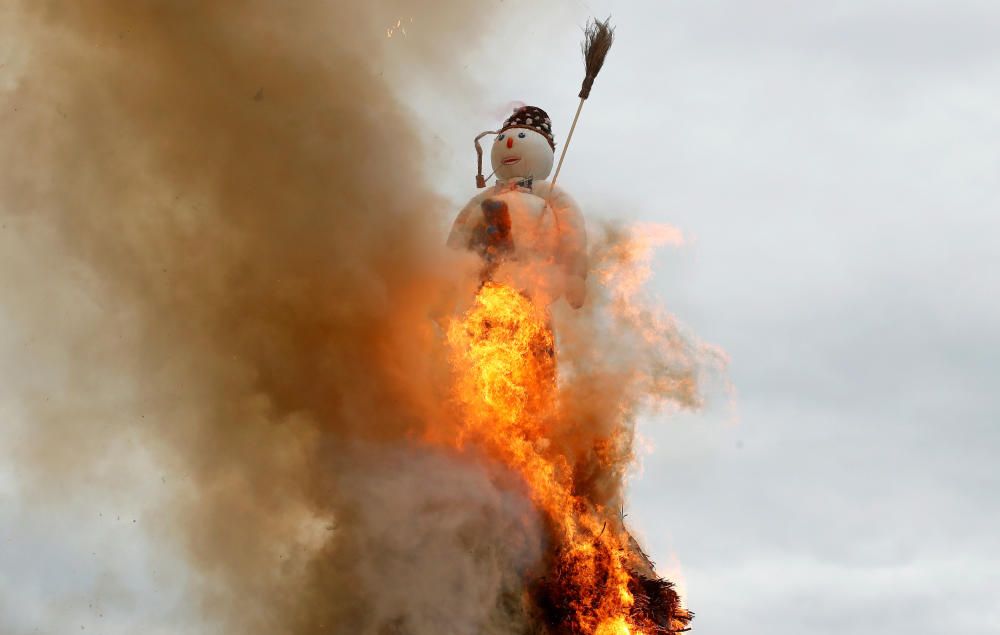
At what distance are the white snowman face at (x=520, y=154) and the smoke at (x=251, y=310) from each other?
280cm

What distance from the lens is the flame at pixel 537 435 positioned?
61.0 feet

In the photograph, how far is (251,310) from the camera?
1889 cm

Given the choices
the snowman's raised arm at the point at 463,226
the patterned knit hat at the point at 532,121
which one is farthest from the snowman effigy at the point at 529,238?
the patterned knit hat at the point at 532,121

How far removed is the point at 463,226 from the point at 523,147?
2.08m

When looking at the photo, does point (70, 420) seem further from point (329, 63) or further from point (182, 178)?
point (329, 63)

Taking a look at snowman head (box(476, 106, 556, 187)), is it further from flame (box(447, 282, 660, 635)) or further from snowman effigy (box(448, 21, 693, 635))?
flame (box(447, 282, 660, 635))

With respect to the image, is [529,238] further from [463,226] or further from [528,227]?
[463,226]

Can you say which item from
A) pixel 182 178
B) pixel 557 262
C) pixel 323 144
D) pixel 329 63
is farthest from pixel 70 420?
pixel 557 262

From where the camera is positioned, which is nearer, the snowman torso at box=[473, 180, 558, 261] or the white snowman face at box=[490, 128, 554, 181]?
the snowman torso at box=[473, 180, 558, 261]

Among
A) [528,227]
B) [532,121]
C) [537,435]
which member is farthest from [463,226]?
[537,435]

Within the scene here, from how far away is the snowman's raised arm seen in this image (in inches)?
830

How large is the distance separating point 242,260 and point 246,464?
3505 mm

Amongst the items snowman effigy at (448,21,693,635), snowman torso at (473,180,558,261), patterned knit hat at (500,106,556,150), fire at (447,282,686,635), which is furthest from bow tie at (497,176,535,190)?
fire at (447,282,686,635)

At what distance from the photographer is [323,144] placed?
19594mm
